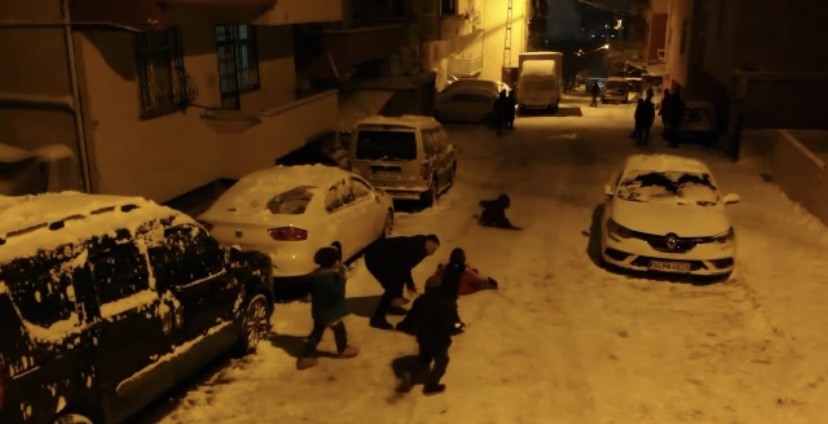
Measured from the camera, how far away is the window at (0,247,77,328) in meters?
5.37

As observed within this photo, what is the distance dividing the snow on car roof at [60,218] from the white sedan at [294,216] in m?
2.60

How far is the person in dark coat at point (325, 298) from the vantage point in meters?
8.02

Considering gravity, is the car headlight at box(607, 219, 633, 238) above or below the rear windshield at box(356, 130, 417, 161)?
below

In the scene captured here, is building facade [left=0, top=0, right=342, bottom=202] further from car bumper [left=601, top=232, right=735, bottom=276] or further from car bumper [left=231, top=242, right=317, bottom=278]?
car bumper [left=601, top=232, right=735, bottom=276]

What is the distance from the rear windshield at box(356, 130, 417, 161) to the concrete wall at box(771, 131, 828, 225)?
782 cm

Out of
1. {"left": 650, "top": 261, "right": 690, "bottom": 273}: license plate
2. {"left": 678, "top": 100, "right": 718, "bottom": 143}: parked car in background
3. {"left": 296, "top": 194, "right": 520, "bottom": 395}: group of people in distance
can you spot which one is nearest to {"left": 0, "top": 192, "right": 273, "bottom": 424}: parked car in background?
{"left": 296, "top": 194, "right": 520, "bottom": 395}: group of people in distance

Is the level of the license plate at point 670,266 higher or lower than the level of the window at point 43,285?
lower

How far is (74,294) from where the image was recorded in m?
5.87

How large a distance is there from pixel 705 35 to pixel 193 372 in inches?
1141

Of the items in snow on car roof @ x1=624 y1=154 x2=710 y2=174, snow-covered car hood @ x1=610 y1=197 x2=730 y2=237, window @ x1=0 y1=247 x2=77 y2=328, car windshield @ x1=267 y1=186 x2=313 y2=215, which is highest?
window @ x1=0 y1=247 x2=77 y2=328

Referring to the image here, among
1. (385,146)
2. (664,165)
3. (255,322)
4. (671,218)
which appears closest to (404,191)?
(385,146)

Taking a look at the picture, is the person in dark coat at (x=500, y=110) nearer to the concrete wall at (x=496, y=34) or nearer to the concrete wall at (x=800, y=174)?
the concrete wall at (x=800, y=174)

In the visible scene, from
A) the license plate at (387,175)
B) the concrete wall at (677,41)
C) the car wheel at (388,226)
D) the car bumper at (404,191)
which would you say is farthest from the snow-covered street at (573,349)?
the concrete wall at (677,41)

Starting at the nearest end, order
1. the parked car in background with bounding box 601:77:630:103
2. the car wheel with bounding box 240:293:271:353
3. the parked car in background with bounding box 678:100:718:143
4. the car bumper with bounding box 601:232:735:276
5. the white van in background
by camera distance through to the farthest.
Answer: the car wheel with bounding box 240:293:271:353 < the car bumper with bounding box 601:232:735:276 < the parked car in background with bounding box 678:100:718:143 < the white van in background < the parked car in background with bounding box 601:77:630:103
